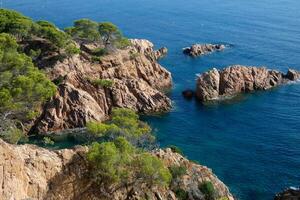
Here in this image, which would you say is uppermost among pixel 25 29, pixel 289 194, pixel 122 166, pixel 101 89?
pixel 25 29

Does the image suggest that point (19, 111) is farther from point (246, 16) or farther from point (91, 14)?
point (246, 16)

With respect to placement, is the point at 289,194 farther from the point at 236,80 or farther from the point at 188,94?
the point at 236,80

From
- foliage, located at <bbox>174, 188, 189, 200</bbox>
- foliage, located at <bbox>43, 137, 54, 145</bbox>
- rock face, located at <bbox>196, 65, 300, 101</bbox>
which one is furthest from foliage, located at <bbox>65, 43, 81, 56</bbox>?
foliage, located at <bbox>174, 188, 189, 200</bbox>

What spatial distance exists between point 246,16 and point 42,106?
93306 mm

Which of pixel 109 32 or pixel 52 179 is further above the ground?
pixel 109 32

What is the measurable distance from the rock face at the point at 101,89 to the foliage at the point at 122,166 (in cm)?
2805

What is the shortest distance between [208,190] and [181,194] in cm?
342

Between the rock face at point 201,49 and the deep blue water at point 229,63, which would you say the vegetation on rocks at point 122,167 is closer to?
the deep blue water at point 229,63

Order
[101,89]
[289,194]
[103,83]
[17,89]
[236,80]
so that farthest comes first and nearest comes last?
1. [236,80]
2. [103,83]
3. [101,89]
4. [289,194]
5. [17,89]

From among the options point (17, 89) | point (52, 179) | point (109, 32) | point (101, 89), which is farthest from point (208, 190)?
point (109, 32)

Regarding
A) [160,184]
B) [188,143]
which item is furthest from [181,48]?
[160,184]

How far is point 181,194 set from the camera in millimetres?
47406

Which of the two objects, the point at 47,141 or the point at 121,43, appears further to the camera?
the point at 121,43

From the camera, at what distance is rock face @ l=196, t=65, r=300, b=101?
8788 centimetres
